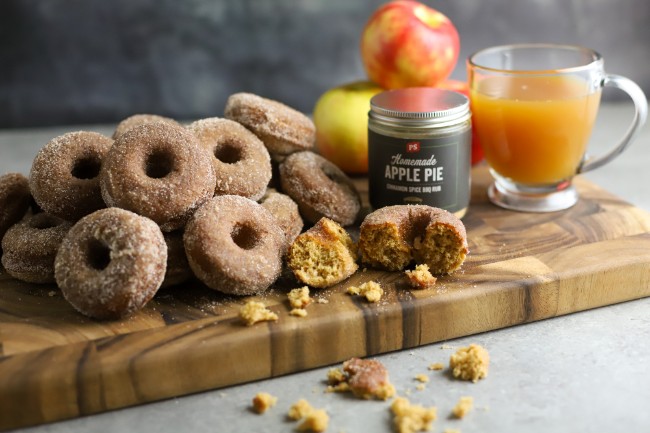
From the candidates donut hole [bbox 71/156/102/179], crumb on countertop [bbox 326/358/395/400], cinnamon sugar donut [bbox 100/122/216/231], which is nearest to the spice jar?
cinnamon sugar donut [bbox 100/122/216/231]

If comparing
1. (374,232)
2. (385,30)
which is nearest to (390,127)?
(374,232)

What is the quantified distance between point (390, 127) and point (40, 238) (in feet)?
2.81

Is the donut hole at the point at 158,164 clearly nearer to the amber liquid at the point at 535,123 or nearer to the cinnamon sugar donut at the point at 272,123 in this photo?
the cinnamon sugar donut at the point at 272,123

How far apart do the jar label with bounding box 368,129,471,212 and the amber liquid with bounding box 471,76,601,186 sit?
16cm

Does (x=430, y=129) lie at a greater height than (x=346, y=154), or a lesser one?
greater

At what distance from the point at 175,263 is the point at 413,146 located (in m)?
0.65

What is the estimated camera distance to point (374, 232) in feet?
5.99

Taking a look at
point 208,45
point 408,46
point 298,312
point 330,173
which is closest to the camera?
point 298,312

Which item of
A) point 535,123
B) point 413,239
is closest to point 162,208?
point 413,239

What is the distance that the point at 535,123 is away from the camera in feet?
6.98

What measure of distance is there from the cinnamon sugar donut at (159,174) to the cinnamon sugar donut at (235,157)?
0.23 feet

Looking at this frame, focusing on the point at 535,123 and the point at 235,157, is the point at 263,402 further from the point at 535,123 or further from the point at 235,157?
the point at 535,123

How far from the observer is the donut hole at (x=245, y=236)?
1.79 metres

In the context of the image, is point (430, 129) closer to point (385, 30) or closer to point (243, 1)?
point (385, 30)
